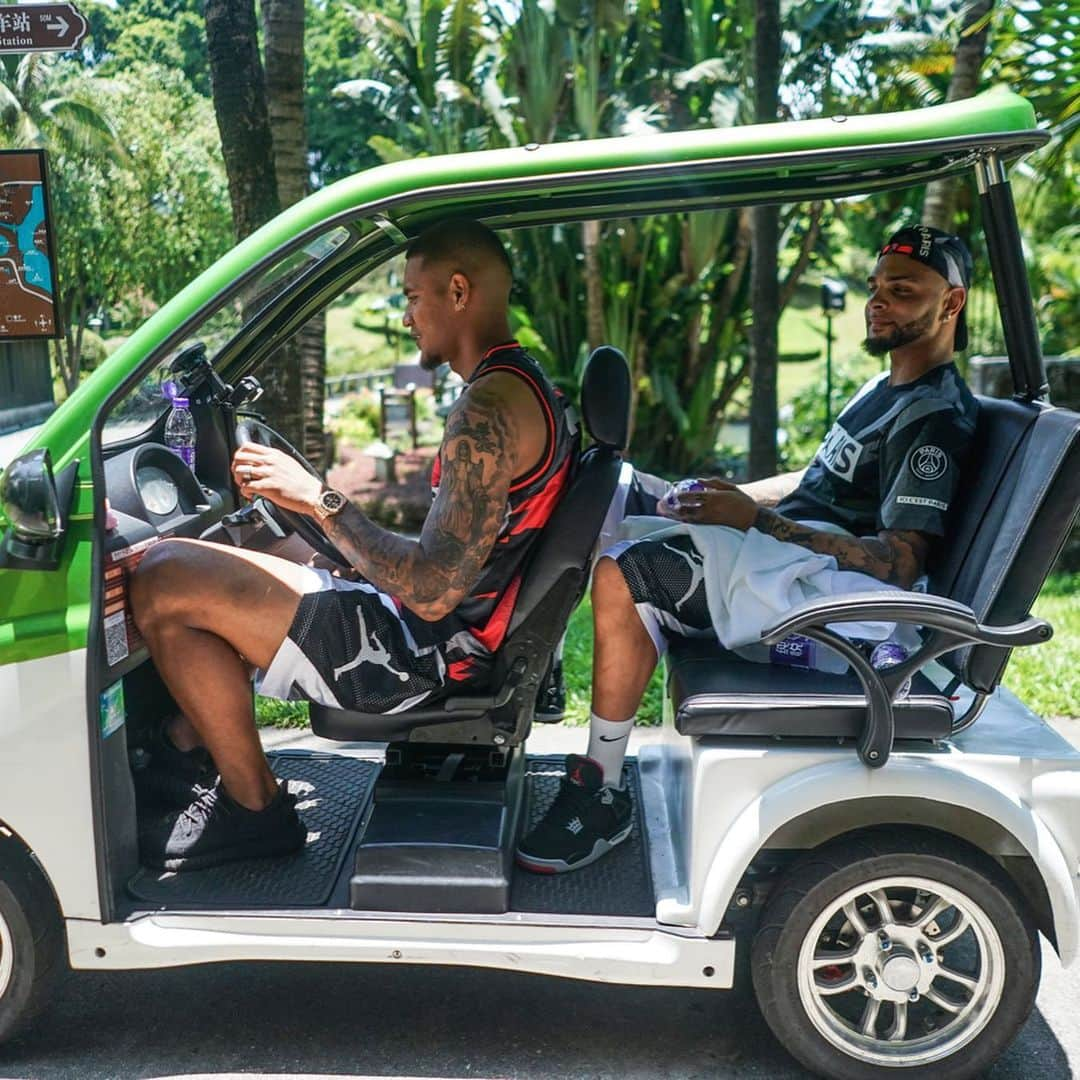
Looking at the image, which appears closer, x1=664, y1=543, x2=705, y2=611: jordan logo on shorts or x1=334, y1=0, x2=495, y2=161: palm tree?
x1=664, y1=543, x2=705, y2=611: jordan logo on shorts

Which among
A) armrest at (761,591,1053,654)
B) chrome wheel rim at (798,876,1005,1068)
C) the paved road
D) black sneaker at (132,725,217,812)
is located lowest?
the paved road

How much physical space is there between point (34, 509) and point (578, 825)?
1.43m

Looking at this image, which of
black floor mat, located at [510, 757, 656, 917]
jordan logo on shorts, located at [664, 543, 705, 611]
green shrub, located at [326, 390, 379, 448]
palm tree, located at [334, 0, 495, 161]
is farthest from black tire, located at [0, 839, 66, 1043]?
green shrub, located at [326, 390, 379, 448]

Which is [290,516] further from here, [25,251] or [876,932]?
[25,251]

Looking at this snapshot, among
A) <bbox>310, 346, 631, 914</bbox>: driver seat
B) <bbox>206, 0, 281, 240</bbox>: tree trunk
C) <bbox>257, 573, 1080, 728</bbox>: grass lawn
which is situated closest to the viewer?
<bbox>310, 346, 631, 914</bbox>: driver seat


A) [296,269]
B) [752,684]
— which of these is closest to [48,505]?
[296,269]

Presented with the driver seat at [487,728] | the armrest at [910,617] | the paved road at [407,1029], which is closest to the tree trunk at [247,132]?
the driver seat at [487,728]

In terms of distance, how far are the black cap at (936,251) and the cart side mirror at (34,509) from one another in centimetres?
209

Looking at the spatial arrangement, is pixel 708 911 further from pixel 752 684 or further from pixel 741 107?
pixel 741 107

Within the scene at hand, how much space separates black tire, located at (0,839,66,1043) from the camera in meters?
2.65

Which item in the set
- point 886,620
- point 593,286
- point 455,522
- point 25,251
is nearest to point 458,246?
point 455,522

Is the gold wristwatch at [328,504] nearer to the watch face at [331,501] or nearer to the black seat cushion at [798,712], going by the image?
the watch face at [331,501]

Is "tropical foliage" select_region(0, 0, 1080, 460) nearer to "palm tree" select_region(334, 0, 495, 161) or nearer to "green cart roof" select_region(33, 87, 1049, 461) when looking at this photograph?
"palm tree" select_region(334, 0, 495, 161)

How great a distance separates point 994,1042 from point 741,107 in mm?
11833
